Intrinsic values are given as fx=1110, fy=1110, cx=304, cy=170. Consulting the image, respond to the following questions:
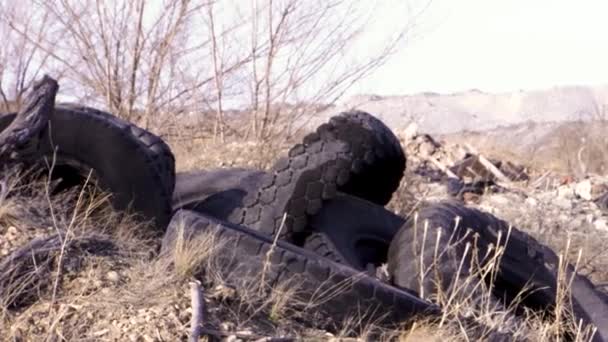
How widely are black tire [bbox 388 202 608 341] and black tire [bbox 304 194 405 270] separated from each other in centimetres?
52

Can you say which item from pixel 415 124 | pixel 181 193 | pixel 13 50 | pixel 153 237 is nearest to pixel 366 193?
pixel 181 193

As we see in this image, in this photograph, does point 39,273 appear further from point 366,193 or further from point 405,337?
point 366,193

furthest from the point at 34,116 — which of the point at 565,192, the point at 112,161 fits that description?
the point at 565,192

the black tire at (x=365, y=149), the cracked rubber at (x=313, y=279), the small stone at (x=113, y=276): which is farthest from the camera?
the black tire at (x=365, y=149)

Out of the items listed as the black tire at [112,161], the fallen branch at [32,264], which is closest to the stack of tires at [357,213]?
the black tire at [112,161]

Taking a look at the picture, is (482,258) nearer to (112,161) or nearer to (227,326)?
(112,161)

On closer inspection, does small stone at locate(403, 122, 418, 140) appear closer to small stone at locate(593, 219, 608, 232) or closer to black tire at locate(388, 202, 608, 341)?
small stone at locate(593, 219, 608, 232)

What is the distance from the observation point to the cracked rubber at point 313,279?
13.6 ft

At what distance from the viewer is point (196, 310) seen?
142 inches

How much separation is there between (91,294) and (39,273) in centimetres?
24

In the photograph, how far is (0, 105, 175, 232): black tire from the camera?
5.65 meters

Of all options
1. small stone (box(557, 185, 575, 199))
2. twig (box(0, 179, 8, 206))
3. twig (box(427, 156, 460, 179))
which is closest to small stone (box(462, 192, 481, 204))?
small stone (box(557, 185, 575, 199))

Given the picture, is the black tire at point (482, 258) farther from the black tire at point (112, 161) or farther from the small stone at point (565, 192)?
the small stone at point (565, 192)

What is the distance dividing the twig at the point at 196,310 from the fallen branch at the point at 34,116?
1.45 m
